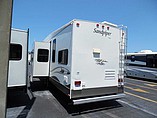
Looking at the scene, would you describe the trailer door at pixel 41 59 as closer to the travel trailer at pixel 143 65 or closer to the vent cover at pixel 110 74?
the vent cover at pixel 110 74

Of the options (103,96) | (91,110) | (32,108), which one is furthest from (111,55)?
(32,108)

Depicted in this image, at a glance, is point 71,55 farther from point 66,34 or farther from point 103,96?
point 103,96

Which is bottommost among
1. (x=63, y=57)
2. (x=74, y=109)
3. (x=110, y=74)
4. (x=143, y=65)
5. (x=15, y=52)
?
(x=74, y=109)

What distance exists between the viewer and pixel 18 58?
5.41 m

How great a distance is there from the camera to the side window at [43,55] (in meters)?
7.62

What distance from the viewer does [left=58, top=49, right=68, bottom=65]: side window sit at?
17.3 feet

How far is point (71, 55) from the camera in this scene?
475 cm

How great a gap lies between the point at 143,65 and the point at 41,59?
1074cm

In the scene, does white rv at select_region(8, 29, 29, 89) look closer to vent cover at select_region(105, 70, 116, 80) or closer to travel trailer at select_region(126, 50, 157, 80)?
vent cover at select_region(105, 70, 116, 80)

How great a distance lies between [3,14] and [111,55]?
12.9ft

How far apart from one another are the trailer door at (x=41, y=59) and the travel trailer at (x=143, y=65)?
396 inches

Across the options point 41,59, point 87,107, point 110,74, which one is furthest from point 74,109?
point 41,59

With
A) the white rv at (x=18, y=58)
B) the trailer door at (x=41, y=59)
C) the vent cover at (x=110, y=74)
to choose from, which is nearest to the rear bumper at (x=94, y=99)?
the vent cover at (x=110, y=74)

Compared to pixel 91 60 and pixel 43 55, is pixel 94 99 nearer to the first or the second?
pixel 91 60
